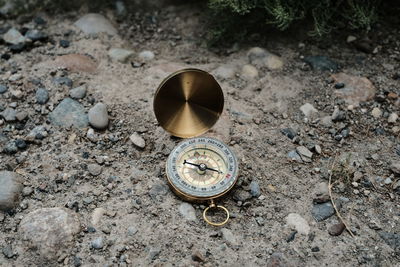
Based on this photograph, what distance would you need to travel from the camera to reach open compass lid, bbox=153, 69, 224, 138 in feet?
12.6

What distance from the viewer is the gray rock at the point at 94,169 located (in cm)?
409

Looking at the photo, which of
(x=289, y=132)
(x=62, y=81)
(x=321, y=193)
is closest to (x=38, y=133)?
(x=62, y=81)

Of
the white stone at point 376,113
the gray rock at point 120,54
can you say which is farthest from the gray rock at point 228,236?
the gray rock at point 120,54

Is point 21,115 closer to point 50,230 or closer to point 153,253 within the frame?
point 50,230

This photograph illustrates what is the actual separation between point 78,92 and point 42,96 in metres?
0.29

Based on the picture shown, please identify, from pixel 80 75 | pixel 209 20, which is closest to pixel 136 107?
pixel 80 75

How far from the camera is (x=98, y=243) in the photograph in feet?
12.1

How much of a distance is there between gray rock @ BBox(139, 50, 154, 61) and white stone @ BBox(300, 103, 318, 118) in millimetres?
1422

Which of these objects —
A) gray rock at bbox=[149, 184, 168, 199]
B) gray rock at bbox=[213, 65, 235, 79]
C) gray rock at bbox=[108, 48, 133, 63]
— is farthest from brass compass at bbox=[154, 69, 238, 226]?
gray rock at bbox=[108, 48, 133, 63]

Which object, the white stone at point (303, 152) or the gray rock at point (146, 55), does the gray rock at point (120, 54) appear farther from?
the white stone at point (303, 152)

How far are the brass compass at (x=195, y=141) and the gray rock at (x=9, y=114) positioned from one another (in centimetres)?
125

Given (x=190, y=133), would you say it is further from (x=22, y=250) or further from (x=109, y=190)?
(x=22, y=250)

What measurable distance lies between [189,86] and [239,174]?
75 centimetres

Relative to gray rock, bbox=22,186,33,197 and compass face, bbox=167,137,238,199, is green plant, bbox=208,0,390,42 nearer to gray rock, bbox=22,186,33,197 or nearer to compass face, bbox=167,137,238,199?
compass face, bbox=167,137,238,199
